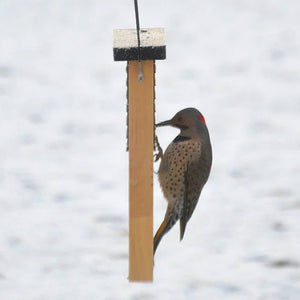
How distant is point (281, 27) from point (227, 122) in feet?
11.1

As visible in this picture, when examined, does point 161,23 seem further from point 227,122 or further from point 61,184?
point 61,184

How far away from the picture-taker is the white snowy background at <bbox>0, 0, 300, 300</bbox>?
21.0ft

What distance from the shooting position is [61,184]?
7945 mm

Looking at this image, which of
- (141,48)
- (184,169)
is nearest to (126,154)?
(184,169)

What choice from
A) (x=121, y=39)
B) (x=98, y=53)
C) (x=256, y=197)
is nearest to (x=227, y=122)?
(x=256, y=197)

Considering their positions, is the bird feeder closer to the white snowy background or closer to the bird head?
the bird head

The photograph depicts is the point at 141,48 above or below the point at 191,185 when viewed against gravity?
above

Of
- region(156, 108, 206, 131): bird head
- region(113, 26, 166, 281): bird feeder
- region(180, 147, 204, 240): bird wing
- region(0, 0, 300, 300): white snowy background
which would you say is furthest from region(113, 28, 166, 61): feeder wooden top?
region(0, 0, 300, 300): white snowy background

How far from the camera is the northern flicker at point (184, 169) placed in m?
3.83

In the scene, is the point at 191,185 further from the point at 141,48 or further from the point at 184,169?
the point at 141,48

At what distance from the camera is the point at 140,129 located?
3373 mm

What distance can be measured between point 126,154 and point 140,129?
5194 millimetres

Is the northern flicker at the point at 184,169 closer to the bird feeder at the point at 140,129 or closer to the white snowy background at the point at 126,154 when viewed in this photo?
the bird feeder at the point at 140,129

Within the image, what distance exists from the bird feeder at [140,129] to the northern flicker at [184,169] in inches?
13.1
